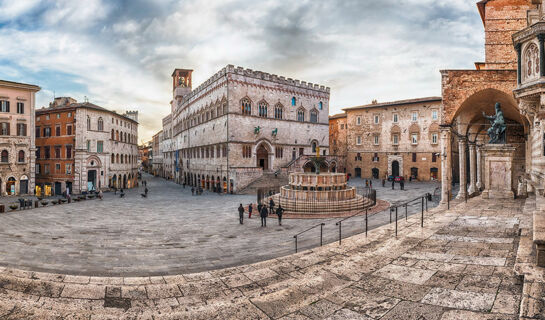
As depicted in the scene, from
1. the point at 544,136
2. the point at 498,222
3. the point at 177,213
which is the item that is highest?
the point at 544,136

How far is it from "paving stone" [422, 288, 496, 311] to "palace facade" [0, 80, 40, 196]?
40964 mm

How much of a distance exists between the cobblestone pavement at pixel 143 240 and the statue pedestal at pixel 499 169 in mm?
5741

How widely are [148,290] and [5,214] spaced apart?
2169 centimetres

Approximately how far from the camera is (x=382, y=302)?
5.36 m

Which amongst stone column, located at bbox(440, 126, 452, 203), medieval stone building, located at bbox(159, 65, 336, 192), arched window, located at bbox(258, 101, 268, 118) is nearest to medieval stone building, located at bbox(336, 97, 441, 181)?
medieval stone building, located at bbox(159, 65, 336, 192)

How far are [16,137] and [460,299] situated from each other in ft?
138

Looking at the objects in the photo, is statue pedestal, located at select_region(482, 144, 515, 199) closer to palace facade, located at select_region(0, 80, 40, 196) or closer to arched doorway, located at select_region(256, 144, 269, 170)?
arched doorway, located at select_region(256, 144, 269, 170)

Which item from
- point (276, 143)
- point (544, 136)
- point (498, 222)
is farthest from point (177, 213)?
point (276, 143)

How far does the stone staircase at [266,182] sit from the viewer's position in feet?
116

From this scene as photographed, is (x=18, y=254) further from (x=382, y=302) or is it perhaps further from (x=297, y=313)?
(x=382, y=302)

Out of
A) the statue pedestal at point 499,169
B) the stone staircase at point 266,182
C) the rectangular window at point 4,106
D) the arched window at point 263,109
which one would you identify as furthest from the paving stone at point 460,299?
the rectangular window at point 4,106

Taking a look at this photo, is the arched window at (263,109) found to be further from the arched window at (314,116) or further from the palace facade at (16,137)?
the palace facade at (16,137)

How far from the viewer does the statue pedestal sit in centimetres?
1524

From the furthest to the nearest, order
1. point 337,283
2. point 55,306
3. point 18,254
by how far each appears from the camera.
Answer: point 18,254, point 337,283, point 55,306
